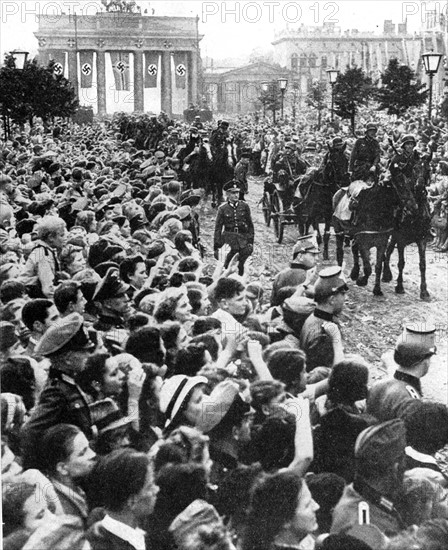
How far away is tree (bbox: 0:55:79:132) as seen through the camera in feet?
29.8

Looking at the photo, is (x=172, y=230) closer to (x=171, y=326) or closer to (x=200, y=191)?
(x=200, y=191)

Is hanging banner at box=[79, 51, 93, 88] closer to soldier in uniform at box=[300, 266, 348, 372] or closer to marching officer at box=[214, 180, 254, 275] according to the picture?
marching officer at box=[214, 180, 254, 275]

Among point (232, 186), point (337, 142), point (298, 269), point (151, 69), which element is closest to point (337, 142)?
point (337, 142)

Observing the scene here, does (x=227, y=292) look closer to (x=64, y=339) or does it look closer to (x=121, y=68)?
(x=64, y=339)

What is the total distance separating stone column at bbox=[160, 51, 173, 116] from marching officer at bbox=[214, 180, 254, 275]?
203cm

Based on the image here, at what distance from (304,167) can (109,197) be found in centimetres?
378

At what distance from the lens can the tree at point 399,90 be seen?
27.5ft

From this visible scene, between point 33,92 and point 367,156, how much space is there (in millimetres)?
4272

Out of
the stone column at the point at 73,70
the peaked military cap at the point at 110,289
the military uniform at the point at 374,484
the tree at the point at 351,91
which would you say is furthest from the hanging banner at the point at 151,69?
the military uniform at the point at 374,484

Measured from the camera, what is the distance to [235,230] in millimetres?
7965

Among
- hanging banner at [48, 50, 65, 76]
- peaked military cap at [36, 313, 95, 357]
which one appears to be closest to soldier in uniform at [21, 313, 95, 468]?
peaked military cap at [36, 313, 95, 357]

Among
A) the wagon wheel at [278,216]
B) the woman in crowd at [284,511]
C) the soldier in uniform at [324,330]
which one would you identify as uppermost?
the wagon wheel at [278,216]

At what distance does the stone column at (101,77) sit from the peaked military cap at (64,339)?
3.97m

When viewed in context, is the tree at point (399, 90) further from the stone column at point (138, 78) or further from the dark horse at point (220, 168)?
the stone column at point (138, 78)
